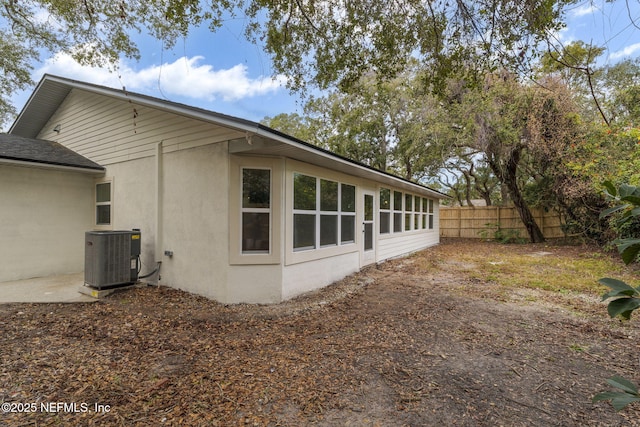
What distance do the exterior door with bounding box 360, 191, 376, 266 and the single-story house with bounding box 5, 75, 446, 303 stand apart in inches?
1.2

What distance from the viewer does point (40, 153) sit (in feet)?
22.0

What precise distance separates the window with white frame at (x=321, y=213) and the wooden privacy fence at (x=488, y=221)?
1223 centimetres

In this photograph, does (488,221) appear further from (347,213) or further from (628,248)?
(628,248)

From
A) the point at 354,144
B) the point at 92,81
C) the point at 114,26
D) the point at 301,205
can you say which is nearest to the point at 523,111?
→ the point at 354,144

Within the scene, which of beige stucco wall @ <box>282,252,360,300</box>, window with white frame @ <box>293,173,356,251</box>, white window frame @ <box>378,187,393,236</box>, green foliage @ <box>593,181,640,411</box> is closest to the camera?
green foliage @ <box>593,181,640,411</box>

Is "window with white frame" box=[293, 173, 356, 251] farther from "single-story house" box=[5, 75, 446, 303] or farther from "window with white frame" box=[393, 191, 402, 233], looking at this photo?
"window with white frame" box=[393, 191, 402, 233]

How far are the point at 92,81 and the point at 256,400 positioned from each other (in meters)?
7.46

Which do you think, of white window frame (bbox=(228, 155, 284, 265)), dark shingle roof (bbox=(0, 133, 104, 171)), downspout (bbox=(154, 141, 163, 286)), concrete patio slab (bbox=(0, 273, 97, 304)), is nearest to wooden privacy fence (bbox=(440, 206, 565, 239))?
white window frame (bbox=(228, 155, 284, 265))

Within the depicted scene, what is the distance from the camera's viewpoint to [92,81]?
6566 millimetres

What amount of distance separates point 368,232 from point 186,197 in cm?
469

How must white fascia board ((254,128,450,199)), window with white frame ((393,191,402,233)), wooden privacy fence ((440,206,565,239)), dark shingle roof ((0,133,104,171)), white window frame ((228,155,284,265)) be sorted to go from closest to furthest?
white fascia board ((254,128,450,199)) → white window frame ((228,155,284,265)) → dark shingle roof ((0,133,104,171)) → window with white frame ((393,191,402,233)) → wooden privacy fence ((440,206,565,239))

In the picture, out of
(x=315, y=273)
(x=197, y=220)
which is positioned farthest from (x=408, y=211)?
(x=197, y=220)

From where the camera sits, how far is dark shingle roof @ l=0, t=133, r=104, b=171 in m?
6.06

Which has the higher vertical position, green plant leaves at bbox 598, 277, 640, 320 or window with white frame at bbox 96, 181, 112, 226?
window with white frame at bbox 96, 181, 112, 226
